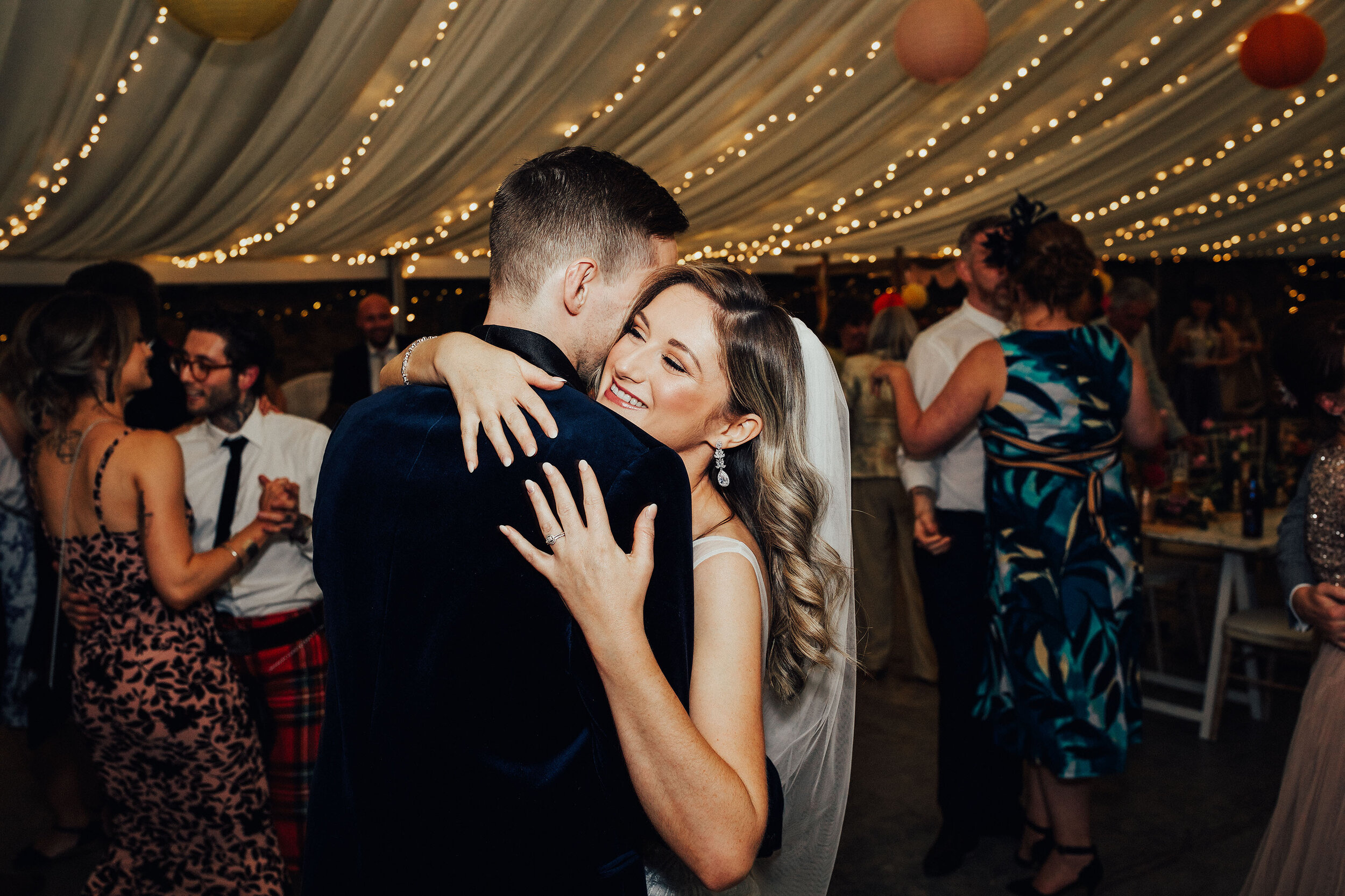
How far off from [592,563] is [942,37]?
355 cm

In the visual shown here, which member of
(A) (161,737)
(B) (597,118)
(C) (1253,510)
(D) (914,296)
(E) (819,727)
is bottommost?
(A) (161,737)

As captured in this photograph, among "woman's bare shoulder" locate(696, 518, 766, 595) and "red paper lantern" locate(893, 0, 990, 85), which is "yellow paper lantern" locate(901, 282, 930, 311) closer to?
"red paper lantern" locate(893, 0, 990, 85)

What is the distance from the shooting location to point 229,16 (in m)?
2.77

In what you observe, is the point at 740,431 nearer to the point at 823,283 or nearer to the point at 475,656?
the point at 475,656

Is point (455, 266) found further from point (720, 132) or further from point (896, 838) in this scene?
point (896, 838)

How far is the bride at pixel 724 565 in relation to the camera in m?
0.98

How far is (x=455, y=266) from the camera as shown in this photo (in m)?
7.26

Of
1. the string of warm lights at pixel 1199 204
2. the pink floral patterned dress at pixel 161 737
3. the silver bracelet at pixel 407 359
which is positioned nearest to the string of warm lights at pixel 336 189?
the pink floral patterned dress at pixel 161 737

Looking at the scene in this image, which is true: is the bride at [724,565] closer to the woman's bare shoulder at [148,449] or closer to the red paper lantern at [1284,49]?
the woman's bare shoulder at [148,449]

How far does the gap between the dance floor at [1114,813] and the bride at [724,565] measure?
1.47 m

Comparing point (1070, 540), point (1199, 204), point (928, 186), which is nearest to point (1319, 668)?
point (1070, 540)

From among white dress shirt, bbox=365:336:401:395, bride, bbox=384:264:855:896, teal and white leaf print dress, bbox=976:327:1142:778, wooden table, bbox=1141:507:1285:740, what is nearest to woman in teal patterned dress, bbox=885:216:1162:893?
teal and white leaf print dress, bbox=976:327:1142:778

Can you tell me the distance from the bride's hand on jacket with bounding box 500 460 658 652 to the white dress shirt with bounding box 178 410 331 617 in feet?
5.61

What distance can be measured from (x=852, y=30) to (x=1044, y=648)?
308 centimetres
